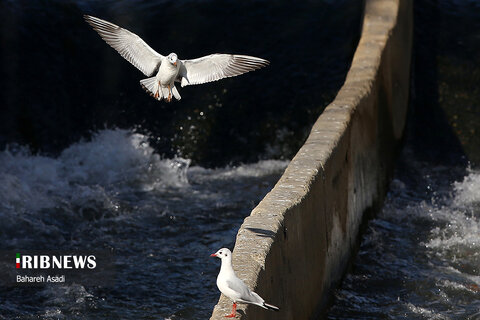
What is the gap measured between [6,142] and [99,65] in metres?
1.50

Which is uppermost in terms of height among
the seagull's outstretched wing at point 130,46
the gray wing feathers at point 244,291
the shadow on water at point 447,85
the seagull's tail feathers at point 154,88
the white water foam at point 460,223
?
the shadow on water at point 447,85

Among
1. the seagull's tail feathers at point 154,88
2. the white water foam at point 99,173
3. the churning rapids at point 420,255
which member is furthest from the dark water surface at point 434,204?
the seagull's tail feathers at point 154,88

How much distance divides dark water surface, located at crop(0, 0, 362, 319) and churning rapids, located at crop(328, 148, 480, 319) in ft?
4.55

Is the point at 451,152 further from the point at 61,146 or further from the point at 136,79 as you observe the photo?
the point at 61,146

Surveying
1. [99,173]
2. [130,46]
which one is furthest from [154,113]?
[130,46]

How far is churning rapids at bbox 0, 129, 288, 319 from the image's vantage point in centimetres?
679

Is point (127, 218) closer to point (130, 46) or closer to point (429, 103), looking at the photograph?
point (130, 46)

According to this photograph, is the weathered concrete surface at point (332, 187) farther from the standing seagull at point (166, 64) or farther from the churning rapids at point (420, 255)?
the standing seagull at point (166, 64)

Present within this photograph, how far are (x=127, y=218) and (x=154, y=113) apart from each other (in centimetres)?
227

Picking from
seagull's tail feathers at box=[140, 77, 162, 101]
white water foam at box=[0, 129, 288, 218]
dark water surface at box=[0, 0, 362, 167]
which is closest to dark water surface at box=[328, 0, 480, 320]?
dark water surface at box=[0, 0, 362, 167]

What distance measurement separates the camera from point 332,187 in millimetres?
6750

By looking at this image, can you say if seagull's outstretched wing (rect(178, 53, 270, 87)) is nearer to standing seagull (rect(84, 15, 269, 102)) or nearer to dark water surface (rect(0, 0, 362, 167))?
standing seagull (rect(84, 15, 269, 102))

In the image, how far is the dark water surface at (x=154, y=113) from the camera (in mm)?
8789

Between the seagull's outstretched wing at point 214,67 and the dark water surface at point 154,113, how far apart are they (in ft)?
8.63
